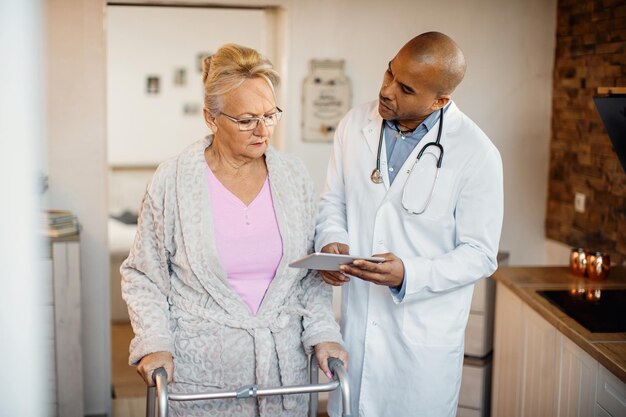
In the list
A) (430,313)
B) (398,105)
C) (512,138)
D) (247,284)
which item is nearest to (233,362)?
(247,284)

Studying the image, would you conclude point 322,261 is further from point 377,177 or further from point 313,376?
point 377,177

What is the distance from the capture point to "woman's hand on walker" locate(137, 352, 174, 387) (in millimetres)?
1701

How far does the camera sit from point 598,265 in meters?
2.91

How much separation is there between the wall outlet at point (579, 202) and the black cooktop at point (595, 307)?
2.44ft

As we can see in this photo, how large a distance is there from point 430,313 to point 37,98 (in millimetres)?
1680

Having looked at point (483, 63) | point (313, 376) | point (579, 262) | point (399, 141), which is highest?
point (483, 63)

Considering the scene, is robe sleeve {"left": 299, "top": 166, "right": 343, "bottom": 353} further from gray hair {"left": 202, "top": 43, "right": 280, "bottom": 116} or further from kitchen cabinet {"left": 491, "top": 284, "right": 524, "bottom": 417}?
kitchen cabinet {"left": 491, "top": 284, "right": 524, "bottom": 417}

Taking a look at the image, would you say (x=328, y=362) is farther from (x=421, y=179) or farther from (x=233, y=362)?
(x=421, y=179)

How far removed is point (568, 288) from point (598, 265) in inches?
6.5

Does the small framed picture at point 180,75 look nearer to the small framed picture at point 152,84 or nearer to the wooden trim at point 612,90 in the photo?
the small framed picture at point 152,84

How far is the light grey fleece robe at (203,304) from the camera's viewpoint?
1777 millimetres

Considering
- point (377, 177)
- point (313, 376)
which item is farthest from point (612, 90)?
point (313, 376)

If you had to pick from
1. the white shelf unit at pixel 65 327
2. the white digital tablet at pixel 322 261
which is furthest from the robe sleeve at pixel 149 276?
the white shelf unit at pixel 65 327

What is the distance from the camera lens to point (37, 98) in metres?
0.62
